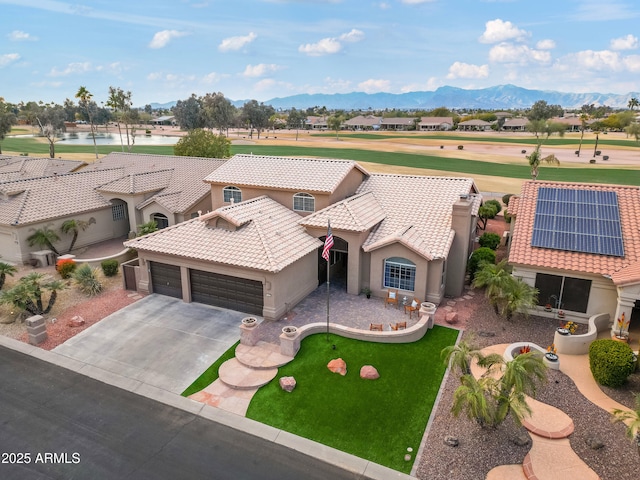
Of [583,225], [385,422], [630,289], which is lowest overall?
[385,422]

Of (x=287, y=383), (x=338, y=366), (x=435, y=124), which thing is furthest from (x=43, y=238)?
(x=435, y=124)

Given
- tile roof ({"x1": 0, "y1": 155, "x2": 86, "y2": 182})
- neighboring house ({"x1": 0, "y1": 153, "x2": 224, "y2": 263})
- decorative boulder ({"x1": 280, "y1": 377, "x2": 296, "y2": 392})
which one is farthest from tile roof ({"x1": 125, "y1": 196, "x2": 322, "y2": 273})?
tile roof ({"x1": 0, "y1": 155, "x2": 86, "y2": 182})

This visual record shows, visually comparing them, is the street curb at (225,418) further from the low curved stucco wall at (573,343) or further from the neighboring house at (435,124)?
the neighboring house at (435,124)

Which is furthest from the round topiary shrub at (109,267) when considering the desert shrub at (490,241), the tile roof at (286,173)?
the desert shrub at (490,241)

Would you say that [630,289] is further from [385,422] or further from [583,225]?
[385,422]

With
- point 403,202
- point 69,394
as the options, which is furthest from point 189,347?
point 403,202
